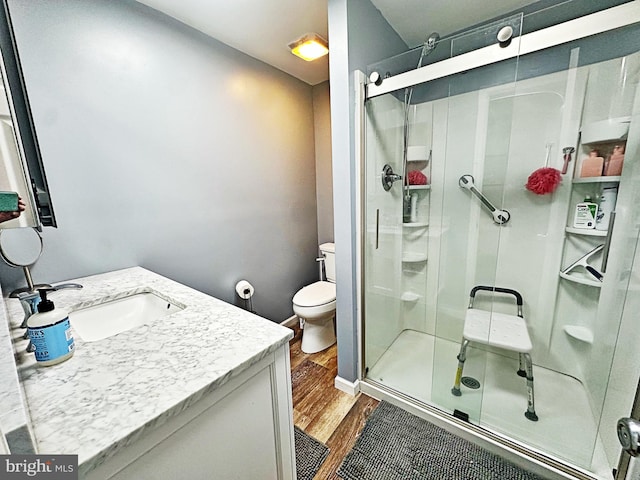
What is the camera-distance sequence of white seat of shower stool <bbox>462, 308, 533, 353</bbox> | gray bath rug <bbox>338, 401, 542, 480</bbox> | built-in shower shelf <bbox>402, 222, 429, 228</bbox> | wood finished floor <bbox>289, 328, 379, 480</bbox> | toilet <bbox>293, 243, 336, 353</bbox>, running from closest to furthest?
gray bath rug <bbox>338, 401, 542, 480</bbox> < wood finished floor <bbox>289, 328, 379, 480</bbox> < white seat of shower stool <bbox>462, 308, 533, 353</bbox> < toilet <bbox>293, 243, 336, 353</bbox> < built-in shower shelf <bbox>402, 222, 429, 228</bbox>

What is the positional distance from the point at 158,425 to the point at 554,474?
5.36 feet

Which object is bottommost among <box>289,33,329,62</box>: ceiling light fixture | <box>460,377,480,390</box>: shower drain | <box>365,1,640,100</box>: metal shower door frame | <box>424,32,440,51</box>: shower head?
<box>460,377,480,390</box>: shower drain

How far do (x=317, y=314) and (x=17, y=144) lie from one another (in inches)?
66.3

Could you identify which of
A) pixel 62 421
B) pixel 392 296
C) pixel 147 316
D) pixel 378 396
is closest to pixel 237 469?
pixel 62 421

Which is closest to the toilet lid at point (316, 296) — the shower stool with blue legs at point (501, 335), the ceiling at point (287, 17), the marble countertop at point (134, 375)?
the shower stool with blue legs at point (501, 335)

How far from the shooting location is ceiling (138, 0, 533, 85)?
142 centimetres

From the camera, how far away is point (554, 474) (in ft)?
3.62

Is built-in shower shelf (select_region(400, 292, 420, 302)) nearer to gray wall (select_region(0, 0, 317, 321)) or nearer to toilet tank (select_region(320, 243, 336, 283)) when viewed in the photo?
toilet tank (select_region(320, 243, 336, 283))

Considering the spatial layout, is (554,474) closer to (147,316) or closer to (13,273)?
(147,316)

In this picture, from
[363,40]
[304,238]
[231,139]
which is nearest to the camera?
[363,40]

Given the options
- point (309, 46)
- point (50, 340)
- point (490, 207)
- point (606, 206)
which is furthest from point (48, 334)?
point (606, 206)

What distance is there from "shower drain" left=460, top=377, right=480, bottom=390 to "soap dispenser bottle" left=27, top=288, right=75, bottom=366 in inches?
73.9

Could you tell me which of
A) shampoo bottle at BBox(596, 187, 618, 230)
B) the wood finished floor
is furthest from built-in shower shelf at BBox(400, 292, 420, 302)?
shampoo bottle at BBox(596, 187, 618, 230)

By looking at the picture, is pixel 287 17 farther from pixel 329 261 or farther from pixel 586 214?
pixel 586 214
